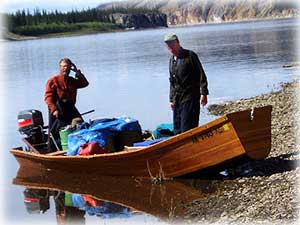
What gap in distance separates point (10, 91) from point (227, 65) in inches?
436

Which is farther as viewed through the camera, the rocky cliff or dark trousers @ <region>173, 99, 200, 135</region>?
the rocky cliff

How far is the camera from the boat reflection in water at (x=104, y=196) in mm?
8836

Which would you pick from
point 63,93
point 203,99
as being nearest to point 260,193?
point 203,99

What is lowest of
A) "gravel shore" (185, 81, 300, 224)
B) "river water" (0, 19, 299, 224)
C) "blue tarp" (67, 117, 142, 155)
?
"river water" (0, 19, 299, 224)

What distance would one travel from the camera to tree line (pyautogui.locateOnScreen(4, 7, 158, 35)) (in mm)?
121250

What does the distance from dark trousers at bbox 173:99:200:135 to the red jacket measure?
2.22m

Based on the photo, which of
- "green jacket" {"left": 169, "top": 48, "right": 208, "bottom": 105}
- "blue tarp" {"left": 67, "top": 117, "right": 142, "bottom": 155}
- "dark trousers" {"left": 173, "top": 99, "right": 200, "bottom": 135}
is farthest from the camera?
"blue tarp" {"left": 67, "top": 117, "right": 142, "bottom": 155}

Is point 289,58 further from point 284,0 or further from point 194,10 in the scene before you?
point 194,10

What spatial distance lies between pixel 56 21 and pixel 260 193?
128 metres

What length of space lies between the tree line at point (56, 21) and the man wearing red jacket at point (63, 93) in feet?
334

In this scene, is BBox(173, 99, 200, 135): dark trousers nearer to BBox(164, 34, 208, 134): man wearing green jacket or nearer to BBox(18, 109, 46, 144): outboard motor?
BBox(164, 34, 208, 134): man wearing green jacket

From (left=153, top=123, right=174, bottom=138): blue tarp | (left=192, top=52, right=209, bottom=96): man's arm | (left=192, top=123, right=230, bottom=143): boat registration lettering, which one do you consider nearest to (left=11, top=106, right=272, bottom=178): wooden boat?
(left=192, top=123, right=230, bottom=143): boat registration lettering

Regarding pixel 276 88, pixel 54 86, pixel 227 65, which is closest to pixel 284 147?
pixel 54 86

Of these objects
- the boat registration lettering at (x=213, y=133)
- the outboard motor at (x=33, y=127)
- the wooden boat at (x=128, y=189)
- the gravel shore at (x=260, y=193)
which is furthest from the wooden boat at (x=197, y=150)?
the outboard motor at (x=33, y=127)
